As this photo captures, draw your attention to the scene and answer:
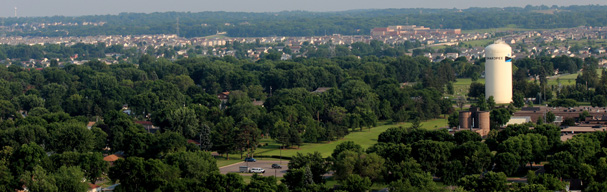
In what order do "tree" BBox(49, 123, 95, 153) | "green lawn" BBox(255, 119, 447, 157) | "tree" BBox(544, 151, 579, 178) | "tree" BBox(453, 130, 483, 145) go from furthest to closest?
"green lawn" BBox(255, 119, 447, 157)
"tree" BBox(49, 123, 95, 153)
"tree" BBox(453, 130, 483, 145)
"tree" BBox(544, 151, 579, 178)

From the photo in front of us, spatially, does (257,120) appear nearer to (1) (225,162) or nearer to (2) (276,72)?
(1) (225,162)

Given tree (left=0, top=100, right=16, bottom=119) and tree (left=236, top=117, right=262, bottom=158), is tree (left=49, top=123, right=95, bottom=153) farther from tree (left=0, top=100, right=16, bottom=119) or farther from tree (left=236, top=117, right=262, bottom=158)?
tree (left=0, top=100, right=16, bottom=119)

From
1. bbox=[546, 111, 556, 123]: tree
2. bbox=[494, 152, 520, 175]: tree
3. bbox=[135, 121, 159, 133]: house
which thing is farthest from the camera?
bbox=[135, 121, 159, 133]: house

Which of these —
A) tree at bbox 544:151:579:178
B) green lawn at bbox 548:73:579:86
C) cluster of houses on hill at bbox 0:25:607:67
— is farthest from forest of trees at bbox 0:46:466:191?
cluster of houses on hill at bbox 0:25:607:67

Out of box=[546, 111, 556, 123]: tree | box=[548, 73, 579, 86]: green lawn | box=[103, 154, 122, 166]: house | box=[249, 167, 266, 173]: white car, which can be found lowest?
box=[249, 167, 266, 173]: white car

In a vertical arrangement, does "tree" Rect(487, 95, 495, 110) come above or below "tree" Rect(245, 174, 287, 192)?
below

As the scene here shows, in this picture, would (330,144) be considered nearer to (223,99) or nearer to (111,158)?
(111,158)

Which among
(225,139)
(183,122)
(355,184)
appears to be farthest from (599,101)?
(355,184)

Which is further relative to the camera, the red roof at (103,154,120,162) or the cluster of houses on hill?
the cluster of houses on hill

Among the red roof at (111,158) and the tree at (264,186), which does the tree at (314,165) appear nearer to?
the tree at (264,186)

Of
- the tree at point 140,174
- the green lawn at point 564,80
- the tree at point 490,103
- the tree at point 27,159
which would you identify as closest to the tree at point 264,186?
the tree at point 140,174
